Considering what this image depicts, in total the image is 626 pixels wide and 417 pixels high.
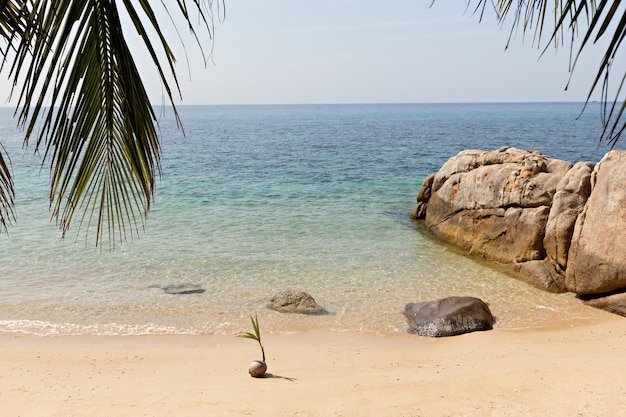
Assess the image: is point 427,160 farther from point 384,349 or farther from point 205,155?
point 384,349

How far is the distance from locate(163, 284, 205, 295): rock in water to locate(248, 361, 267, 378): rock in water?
12.8ft

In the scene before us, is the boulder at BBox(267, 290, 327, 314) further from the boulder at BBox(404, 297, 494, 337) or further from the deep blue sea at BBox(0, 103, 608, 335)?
the boulder at BBox(404, 297, 494, 337)

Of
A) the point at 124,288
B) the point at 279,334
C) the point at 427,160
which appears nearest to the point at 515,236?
the point at 279,334

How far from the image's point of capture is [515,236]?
1217 cm

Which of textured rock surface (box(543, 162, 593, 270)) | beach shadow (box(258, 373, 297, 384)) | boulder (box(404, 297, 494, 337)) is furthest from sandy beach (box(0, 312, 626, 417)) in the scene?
textured rock surface (box(543, 162, 593, 270))

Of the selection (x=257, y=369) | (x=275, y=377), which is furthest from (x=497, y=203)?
(x=257, y=369)

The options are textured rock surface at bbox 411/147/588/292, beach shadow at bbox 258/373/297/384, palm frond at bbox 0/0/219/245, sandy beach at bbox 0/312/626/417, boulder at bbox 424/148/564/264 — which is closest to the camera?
palm frond at bbox 0/0/219/245

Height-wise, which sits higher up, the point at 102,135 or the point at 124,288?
the point at 102,135

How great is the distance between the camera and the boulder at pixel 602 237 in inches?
376

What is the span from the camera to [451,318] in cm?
904

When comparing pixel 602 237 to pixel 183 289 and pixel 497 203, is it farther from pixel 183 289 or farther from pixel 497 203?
pixel 183 289

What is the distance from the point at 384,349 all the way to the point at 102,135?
23.5 feet

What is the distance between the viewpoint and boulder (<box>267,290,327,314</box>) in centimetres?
972

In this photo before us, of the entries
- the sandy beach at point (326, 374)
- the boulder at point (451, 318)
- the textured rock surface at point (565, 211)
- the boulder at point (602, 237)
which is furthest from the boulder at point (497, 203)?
the boulder at point (451, 318)
